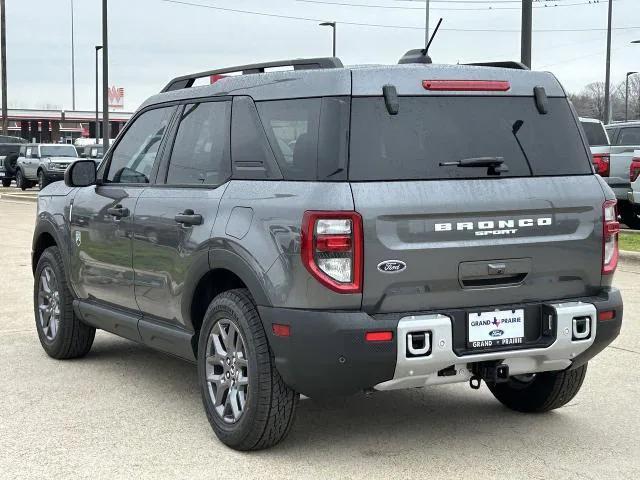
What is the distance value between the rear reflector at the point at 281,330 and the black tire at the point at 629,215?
14.4 meters

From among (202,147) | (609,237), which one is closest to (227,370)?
(202,147)

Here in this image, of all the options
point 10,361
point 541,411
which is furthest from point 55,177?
point 541,411

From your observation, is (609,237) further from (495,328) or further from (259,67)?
(259,67)

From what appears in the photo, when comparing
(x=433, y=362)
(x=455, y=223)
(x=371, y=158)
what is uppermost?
(x=371, y=158)

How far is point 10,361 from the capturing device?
7.01m

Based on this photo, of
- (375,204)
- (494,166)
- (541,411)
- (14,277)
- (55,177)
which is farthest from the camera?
(55,177)

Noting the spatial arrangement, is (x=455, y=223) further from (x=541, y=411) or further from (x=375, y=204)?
(x=541, y=411)

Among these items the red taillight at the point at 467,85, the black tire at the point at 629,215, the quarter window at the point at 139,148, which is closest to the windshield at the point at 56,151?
the black tire at the point at 629,215

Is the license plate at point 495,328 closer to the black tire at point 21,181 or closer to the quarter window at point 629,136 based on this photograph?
the quarter window at point 629,136

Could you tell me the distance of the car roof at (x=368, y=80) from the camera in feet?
15.0

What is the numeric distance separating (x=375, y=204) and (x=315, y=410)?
69.5 inches

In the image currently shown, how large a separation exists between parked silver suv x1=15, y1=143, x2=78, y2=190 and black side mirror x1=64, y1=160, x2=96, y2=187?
29071mm

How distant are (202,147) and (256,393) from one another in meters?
1.51

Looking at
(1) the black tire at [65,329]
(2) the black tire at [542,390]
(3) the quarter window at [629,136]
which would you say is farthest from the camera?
(3) the quarter window at [629,136]
